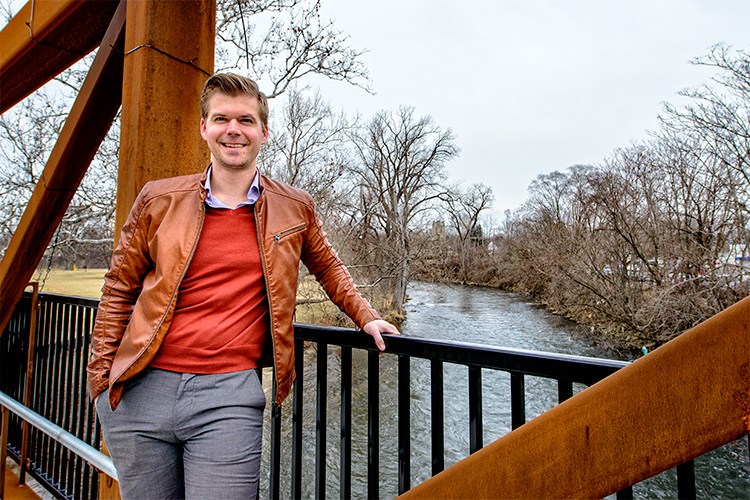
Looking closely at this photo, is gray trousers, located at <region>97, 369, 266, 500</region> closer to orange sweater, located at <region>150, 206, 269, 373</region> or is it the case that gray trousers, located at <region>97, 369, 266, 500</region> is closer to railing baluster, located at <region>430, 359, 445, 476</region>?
orange sweater, located at <region>150, 206, 269, 373</region>

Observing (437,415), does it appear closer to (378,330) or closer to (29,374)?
(378,330)

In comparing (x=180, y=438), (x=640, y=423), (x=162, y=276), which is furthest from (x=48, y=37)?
(x=640, y=423)

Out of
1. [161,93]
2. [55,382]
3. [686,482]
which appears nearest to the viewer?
[686,482]

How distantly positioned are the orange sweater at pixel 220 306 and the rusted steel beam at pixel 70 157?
1.39 meters

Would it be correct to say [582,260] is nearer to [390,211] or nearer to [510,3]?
[390,211]

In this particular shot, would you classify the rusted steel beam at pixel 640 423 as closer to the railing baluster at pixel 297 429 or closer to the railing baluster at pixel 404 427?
the railing baluster at pixel 404 427

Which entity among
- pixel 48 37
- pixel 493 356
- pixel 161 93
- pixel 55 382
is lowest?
pixel 55 382

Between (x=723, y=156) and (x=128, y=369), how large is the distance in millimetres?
13341

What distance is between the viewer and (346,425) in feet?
5.30

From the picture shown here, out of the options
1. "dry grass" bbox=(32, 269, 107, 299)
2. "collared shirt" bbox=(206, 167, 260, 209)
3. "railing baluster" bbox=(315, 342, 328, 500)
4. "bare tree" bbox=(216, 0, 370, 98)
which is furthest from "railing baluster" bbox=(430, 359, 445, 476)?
"dry grass" bbox=(32, 269, 107, 299)

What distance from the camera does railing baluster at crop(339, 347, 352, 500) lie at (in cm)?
160

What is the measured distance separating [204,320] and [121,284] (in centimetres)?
32

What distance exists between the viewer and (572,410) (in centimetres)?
70

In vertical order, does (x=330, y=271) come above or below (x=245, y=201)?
below
